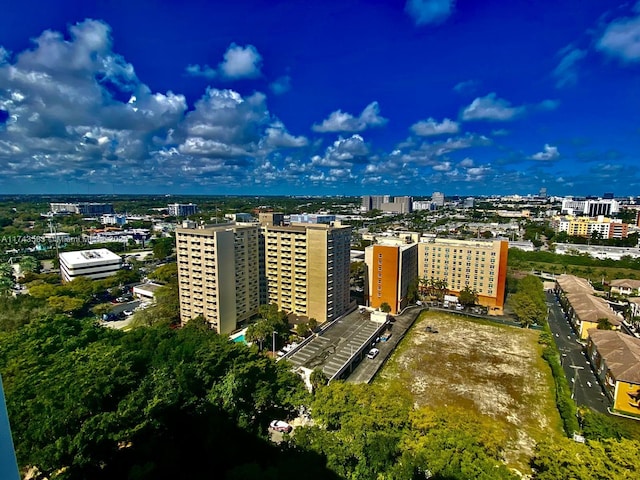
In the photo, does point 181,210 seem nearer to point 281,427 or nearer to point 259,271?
point 259,271

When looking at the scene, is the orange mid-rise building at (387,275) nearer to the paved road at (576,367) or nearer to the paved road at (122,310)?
the paved road at (576,367)

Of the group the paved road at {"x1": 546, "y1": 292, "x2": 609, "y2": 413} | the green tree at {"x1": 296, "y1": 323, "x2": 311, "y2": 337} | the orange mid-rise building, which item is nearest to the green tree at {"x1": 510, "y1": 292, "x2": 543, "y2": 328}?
the paved road at {"x1": 546, "y1": 292, "x2": 609, "y2": 413}

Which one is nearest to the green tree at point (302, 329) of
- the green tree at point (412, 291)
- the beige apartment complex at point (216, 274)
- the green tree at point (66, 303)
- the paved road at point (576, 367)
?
the beige apartment complex at point (216, 274)

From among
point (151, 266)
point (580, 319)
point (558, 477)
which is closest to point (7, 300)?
point (151, 266)

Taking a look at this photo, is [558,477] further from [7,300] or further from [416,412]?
[7,300]

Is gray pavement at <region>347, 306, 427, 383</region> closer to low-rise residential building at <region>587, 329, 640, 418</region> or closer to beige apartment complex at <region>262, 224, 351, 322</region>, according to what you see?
beige apartment complex at <region>262, 224, 351, 322</region>

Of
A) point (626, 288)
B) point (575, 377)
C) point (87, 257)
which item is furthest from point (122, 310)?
point (626, 288)
